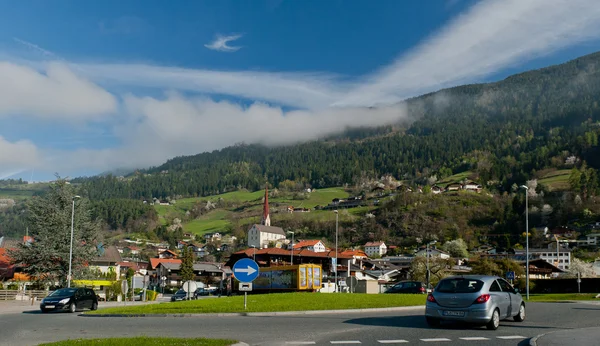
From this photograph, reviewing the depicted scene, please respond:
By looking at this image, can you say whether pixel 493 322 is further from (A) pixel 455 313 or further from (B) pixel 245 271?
(B) pixel 245 271

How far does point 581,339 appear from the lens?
43.4ft

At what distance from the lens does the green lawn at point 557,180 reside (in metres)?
164

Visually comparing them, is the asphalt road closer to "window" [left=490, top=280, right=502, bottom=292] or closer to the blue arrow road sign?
"window" [left=490, top=280, right=502, bottom=292]

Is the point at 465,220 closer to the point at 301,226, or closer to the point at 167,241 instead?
the point at 301,226

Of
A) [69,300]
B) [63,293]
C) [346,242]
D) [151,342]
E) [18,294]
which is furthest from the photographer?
[346,242]

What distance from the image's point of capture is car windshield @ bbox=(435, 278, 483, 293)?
16.1 metres

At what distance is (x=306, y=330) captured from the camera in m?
16.4

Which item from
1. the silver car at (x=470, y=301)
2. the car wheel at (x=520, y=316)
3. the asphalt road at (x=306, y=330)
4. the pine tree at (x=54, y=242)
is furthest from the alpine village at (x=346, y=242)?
the silver car at (x=470, y=301)

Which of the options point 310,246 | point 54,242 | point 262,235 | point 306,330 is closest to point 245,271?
point 306,330

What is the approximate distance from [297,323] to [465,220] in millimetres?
136351

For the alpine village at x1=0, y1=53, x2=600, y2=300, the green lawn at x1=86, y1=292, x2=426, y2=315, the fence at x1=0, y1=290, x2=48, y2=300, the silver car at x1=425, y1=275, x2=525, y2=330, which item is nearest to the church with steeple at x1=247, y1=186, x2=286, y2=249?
the alpine village at x1=0, y1=53, x2=600, y2=300

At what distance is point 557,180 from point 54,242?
161291 mm

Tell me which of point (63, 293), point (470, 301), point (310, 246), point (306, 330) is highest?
point (470, 301)

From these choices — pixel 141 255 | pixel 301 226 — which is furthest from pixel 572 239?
pixel 141 255
